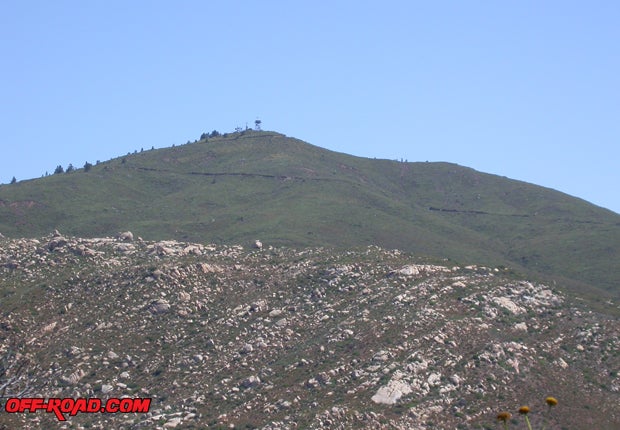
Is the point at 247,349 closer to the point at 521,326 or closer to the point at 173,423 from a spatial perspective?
the point at 173,423

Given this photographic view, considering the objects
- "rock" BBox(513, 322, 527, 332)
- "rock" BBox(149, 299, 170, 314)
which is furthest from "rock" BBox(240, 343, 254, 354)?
"rock" BBox(513, 322, 527, 332)

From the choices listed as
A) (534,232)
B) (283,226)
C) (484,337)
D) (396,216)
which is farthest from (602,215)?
(484,337)

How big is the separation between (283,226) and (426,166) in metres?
72.2

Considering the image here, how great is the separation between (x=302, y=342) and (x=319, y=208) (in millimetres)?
56924

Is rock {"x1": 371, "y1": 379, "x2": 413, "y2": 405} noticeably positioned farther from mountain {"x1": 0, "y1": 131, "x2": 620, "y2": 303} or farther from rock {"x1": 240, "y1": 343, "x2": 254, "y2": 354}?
mountain {"x1": 0, "y1": 131, "x2": 620, "y2": 303}

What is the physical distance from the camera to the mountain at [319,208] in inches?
3853

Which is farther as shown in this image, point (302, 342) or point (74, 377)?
point (302, 342)

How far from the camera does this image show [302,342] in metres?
53.0

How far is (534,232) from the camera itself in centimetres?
12094

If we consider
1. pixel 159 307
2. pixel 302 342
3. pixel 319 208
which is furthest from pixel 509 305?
pixel 319 208

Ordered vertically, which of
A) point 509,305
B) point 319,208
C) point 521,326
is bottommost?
point 521,326

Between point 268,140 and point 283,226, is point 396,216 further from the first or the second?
point 268,140

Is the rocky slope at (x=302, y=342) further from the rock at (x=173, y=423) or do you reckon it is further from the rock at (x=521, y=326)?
the rock at (x=521, y=326)

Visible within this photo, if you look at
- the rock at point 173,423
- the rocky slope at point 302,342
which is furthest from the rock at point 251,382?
the rock at point 173,423
